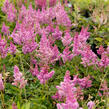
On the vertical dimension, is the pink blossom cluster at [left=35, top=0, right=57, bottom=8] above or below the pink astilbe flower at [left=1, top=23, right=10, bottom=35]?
above

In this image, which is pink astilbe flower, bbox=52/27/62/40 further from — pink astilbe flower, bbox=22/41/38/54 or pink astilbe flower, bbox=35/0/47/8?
pink astilbe flower, bbox=35/0/47/8

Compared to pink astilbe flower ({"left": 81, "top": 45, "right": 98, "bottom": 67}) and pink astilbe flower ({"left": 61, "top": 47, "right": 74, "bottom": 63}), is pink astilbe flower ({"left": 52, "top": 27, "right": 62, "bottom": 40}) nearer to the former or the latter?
pink astilbe flower ({"left": 61, "top": 47, "right": 74, "bottom": 63})

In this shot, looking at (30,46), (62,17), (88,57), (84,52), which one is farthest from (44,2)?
(88,57)

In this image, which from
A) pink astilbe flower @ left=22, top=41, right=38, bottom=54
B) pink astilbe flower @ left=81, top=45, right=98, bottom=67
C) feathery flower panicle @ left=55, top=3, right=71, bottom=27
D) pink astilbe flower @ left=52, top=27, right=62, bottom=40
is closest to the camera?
pink astilbe flower @ left=81, top=45, right=98, bottom=67

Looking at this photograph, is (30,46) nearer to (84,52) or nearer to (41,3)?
(84,52)

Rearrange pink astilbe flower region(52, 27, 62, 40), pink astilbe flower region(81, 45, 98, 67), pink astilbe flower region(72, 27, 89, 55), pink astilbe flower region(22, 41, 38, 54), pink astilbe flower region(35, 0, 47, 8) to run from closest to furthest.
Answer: pink astilbe flower region(81, 45, 98, 67) < pink astilbe flower region(72, 27, 89, 55) < pink astilbe flower region(22, 41, 38, 54) < pink astilbe flower region(52, 27, 62, 40) < pink astilbe flower region(35, 0, 47, 8)

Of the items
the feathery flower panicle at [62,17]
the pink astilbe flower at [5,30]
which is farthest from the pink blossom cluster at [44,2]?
the pink astilbe flower at [5,30]

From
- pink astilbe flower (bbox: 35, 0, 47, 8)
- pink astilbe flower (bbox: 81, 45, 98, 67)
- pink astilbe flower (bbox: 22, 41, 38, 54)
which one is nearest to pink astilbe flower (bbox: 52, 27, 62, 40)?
pink astilbe flower (bbox: 22, 41, 38, 54)

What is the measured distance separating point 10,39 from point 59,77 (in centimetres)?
148

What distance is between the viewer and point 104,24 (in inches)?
193

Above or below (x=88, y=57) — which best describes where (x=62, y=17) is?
above

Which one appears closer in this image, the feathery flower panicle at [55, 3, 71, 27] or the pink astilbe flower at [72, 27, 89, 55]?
the pink astilbe flower at [72, 27, 89, 55]

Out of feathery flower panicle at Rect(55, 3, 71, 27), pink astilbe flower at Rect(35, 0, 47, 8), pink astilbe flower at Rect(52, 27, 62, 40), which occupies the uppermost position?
pink astilbe flower at Rect(35, 0, 47, 8)

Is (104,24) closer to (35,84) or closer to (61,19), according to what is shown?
(61,19)
